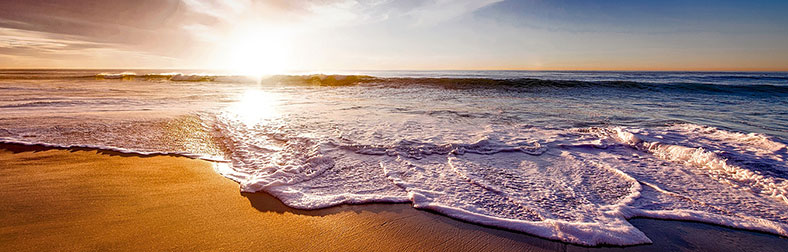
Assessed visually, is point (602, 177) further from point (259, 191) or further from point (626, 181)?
point (259, 191)

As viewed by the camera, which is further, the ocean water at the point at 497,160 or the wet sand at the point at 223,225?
the ocean water at the point at 497,160

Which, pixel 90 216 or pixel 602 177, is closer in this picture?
pixel 90 216

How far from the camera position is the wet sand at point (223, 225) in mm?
2086

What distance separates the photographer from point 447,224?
243 centimetres

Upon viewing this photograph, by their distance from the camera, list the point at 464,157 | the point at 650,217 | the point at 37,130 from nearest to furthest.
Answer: the point at 650,217, the point at 464,157, the point at 37,130

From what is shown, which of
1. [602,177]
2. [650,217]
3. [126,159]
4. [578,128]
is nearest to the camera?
[650,217]

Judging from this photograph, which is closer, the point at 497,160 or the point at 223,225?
the point at 223,225

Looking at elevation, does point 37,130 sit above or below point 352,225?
above

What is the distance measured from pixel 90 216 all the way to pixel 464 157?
3648 mm

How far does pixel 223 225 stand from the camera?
7.54 feet

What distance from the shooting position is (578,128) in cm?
587

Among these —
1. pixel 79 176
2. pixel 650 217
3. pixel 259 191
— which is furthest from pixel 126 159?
pixel 650 217

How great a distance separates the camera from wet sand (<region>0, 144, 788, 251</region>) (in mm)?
2086

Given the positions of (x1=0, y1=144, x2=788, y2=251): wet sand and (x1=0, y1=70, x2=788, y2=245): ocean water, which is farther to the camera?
(x1=0, y1=70, x2=788, y2=245): ocean water
